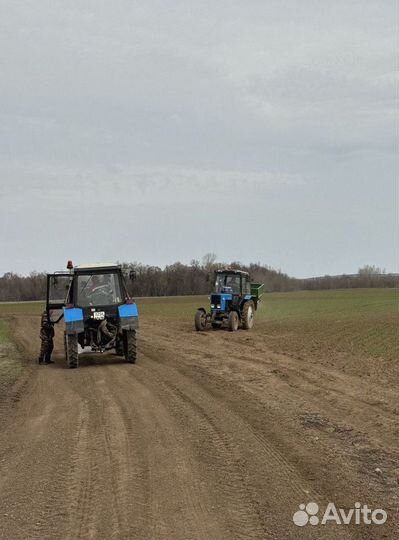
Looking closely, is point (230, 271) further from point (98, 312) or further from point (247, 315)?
point (98, 312)

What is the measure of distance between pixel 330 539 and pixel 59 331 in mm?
25918

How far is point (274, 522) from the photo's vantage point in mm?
4684

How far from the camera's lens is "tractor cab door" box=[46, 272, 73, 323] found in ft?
52.6

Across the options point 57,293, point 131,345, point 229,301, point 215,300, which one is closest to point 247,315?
point 229,301

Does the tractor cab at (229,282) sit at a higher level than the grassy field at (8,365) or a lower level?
higher

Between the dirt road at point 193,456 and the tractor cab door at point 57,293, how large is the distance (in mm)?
3983

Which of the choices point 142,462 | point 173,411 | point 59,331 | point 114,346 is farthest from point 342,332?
point 142,462

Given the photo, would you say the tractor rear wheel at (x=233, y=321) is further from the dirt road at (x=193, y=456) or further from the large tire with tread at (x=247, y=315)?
the dirt road at (x=193, y=456)

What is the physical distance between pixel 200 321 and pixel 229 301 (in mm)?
1572

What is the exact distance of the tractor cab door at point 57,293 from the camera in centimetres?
1605

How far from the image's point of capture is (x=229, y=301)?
1012 inches

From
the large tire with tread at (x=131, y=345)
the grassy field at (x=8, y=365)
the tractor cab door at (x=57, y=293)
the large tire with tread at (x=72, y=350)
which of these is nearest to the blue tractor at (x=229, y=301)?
the grassy field at (x=8, y=365)

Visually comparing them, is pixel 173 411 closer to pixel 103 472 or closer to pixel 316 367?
pixel 103 472

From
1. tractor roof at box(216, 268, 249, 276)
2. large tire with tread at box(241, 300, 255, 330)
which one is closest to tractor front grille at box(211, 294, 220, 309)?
tractor roof at box(216, 268, 249, 276)
